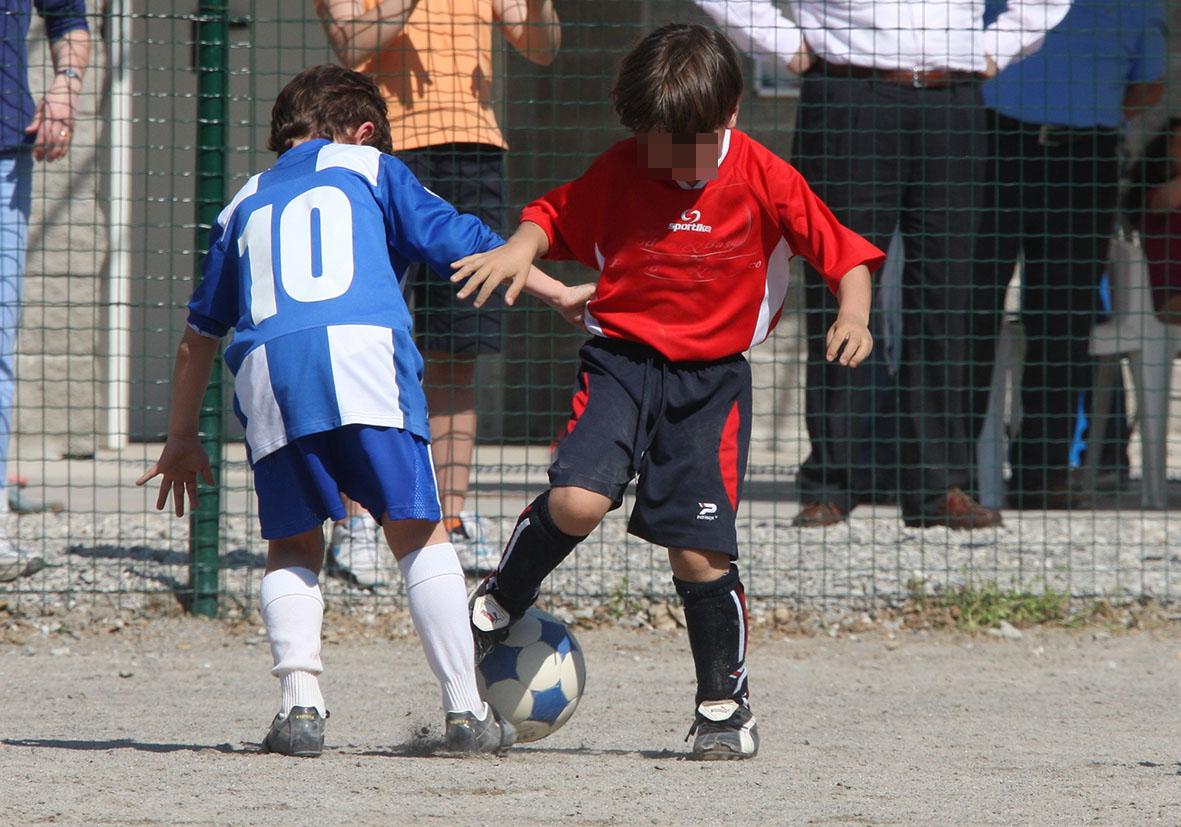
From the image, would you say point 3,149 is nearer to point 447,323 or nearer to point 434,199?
point 447,323

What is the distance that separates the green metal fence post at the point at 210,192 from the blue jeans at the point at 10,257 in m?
0.64

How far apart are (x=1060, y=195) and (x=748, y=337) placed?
126 inches

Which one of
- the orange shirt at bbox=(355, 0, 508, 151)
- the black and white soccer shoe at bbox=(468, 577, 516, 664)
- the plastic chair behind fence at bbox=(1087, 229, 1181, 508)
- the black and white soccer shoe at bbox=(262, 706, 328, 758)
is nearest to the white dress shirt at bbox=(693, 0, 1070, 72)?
the orange shirt at bbox=(355, 0, 508, 151)

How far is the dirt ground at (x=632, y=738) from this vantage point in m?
3.01

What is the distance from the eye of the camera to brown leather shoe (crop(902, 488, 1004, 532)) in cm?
598

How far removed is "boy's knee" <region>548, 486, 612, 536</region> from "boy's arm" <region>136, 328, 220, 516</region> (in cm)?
84

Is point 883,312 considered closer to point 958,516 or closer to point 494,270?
point 958,516

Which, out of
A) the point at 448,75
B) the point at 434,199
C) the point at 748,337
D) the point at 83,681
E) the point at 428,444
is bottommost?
the point at 83,681

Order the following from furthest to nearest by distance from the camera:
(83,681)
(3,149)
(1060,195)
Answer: (1060,195) < (3,149) < (83,681)

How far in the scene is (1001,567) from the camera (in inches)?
225

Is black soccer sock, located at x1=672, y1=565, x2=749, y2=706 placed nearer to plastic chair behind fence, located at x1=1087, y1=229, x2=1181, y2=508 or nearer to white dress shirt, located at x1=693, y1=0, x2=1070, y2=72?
white dress shirt, located at x1=693, y1=0, x2=1070, y2=72

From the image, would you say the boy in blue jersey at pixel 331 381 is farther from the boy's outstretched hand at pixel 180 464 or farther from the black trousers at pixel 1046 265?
the black trousers at pixel 1046 265

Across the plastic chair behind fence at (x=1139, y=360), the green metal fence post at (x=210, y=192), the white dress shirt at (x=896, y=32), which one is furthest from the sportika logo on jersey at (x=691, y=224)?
the plastic chair behind fence at (x=1139, y=360)

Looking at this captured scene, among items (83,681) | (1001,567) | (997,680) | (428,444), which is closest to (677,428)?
(428,444)
